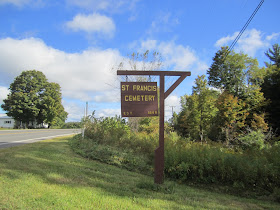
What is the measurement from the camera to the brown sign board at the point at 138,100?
5.62 m

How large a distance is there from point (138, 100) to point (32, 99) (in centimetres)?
4687

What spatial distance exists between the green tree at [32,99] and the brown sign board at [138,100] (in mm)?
44767

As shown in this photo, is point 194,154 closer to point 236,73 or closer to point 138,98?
point 138,98

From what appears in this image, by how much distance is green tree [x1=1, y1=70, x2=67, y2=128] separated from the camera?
44.1 m

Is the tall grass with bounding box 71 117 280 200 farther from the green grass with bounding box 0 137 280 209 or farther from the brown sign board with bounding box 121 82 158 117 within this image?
the brown sign board with bounding box 121 82 158 117

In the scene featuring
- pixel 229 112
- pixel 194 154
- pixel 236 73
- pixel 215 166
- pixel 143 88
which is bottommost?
pixel 215 166

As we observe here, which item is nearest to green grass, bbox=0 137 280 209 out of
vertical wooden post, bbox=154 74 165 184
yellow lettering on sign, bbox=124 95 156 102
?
vertical wooden post, bbox=154 74 165 184

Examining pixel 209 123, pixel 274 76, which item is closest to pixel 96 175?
pixel 209 123

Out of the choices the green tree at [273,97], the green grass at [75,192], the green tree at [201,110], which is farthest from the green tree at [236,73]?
the green grass at [75,192]

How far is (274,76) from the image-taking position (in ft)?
103

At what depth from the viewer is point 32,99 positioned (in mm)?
45844

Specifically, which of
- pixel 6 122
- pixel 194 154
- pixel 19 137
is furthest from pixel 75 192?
pixel 6 122

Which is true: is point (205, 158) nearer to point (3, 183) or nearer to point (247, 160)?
point (247, 160)

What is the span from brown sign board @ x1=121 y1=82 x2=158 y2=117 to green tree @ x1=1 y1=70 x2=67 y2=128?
147 ft
